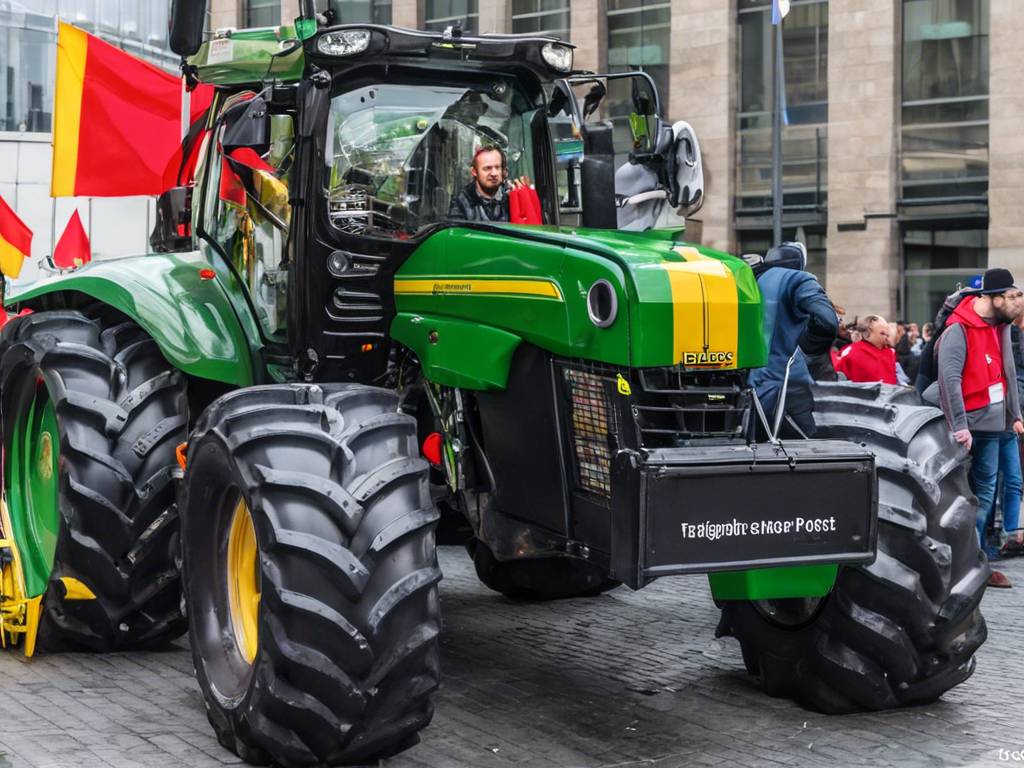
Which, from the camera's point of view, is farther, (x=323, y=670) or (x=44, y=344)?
(x=44, y=344)

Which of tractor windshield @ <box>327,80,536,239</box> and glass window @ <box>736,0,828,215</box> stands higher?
glass window @ <box>736,0,828,215</box>

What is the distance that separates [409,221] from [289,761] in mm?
2497

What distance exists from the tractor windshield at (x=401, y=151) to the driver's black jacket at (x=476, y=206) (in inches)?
1.3

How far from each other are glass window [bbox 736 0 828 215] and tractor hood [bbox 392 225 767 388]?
2158cm

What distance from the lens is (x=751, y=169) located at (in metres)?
28.7

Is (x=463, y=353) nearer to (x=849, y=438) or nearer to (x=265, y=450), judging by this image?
(x=265, y=450)

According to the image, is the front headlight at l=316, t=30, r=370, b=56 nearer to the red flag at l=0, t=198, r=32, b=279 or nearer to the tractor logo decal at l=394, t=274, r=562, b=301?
the tractor logo decal at l=394, t=274, r=562, b=301

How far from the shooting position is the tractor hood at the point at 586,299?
18.7 ft

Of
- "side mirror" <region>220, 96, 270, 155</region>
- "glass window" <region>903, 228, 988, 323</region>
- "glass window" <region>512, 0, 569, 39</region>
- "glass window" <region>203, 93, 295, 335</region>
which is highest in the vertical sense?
"glass window" <region>512, 0, 569, 39</region>

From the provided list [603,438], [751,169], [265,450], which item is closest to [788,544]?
[603,438]

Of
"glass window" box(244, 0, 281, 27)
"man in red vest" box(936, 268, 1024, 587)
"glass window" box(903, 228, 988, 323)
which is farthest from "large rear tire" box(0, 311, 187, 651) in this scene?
"glass window" box(244, 0, 281, 27)

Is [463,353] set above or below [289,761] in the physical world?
above

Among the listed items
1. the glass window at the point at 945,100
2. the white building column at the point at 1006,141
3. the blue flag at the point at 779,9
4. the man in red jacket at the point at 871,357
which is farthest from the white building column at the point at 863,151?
the man in red jacket at the point at 871,357

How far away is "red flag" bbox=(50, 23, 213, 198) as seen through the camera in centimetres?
1434
